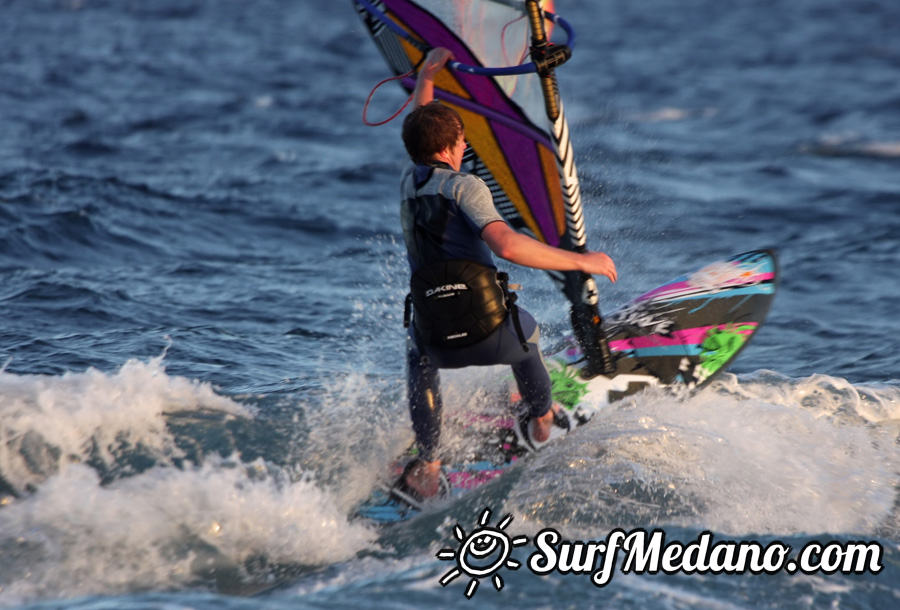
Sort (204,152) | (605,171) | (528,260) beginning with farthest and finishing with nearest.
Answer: (204,152), (605,171), (528,260)

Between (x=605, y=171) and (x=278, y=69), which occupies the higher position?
(x=278, y=69)

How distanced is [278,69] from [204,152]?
858cm

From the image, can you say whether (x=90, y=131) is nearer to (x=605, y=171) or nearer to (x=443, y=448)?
(x=605, y=171)

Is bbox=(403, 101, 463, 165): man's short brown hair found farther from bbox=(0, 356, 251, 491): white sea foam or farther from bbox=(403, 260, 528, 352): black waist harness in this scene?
bbox=(0, 356, 251, 491): white sea foam

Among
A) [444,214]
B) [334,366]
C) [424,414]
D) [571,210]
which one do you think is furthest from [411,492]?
[334,366]

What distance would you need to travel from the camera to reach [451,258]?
3.86 metres

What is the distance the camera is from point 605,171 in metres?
11.8

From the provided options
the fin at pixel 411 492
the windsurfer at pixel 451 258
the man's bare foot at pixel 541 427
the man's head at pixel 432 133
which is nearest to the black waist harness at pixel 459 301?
the windsurfer at pixel 451 258

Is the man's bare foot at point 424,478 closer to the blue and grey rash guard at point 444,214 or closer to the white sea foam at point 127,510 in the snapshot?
the white sea foam at point 127,510

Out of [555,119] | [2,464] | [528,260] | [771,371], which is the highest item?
[555,119]

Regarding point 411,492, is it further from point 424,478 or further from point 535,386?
point 535,386

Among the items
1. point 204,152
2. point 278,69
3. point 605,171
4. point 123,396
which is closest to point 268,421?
point 123,396

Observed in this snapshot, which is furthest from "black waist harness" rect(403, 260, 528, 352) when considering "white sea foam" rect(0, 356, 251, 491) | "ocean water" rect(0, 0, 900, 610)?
"white sea foam" rect(0, 356, 251, 491)

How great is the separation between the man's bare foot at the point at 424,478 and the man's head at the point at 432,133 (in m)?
1.45
